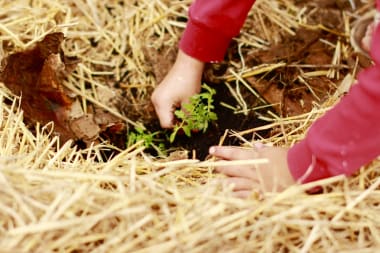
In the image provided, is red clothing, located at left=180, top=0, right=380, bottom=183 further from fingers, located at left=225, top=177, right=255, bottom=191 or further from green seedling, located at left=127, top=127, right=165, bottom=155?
green seedling, located at left=127, top=127, right=165, bottom=155

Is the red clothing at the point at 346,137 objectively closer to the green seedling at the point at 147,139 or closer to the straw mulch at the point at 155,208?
the straw mulch at the point at 155,208

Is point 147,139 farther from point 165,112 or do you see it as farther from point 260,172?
point 260,172

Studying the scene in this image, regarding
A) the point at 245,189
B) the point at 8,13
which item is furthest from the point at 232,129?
the point at 8,13

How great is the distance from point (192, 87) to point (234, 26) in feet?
0.59

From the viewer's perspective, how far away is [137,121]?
70.3 inches

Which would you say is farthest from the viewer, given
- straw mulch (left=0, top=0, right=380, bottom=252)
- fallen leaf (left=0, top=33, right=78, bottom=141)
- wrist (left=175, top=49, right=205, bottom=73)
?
wrist (left=175, top=49, right=205, bottom=73)

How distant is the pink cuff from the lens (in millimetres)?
1715

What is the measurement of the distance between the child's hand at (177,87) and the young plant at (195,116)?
0.11 ft

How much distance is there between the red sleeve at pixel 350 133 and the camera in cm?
123

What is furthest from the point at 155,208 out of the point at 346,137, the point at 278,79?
the point at 278,79

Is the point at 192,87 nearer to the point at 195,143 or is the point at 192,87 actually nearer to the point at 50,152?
the point at 195,143

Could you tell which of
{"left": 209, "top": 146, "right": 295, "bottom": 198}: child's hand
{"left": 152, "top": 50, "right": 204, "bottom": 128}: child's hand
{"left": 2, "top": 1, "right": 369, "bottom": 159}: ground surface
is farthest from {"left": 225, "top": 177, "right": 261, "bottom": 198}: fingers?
{"left": 152, "top": 50, "right": 204, "bottom": 128}: child's hand

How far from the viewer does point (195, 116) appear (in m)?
1.66

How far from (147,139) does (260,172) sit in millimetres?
403
